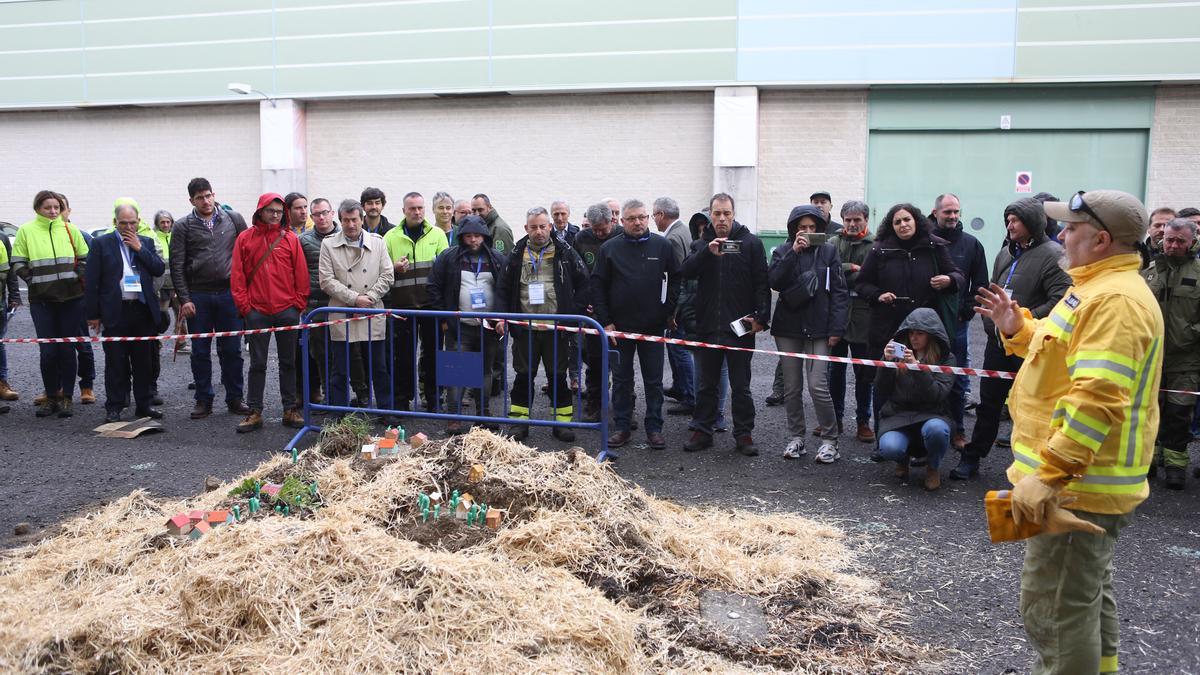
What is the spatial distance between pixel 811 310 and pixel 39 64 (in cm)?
1997

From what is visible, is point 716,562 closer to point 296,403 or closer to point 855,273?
point 855,273

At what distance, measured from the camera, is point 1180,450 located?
6883 millimetres

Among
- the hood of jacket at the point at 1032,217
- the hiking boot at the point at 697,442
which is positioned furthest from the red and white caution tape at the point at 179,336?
the hood of jacket at the point at 1032,217

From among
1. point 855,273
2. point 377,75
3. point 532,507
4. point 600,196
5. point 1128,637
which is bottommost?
point 1128,637

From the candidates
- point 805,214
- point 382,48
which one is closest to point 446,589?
point 805,214

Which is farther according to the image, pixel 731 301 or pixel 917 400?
pixel 731 301

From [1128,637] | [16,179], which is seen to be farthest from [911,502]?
[16,179]

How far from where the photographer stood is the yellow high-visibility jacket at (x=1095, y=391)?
3068 mm

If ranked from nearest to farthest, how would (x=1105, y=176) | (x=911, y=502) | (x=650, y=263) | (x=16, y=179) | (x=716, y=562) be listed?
(x=716, y=562)
(x=911, y=502)
(x=650, y=263)
(x=1105, y=176)
(x=16, y=179)

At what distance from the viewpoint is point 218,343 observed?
30.1ft

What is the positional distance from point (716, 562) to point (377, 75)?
52.2 ft

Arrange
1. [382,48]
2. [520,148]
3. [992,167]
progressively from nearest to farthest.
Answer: [992,167]
[520,148]
[382,48]

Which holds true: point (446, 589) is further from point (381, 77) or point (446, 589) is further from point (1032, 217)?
point (381, 77)

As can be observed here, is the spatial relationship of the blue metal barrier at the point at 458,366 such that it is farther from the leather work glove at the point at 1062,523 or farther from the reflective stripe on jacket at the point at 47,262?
the leather work glove at the point at 1062,523
